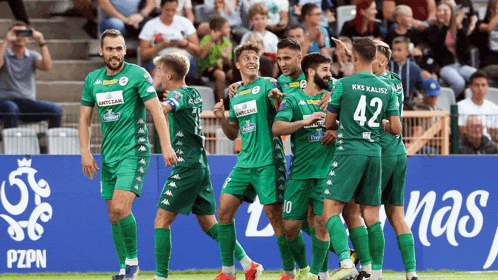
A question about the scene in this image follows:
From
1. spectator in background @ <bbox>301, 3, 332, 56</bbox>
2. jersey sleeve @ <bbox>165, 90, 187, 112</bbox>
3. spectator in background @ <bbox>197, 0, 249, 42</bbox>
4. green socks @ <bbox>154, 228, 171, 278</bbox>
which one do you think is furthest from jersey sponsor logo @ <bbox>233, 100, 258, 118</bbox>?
spectator in background @ <bbox>197, 0, 249, 42</bbox>

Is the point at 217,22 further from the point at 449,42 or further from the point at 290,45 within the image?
the point at 290,45

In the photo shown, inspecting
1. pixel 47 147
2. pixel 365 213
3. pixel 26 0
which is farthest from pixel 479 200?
pixel 26 0

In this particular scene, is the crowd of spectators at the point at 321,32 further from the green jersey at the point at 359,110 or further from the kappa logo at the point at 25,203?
the green jersey at the point at 359,110

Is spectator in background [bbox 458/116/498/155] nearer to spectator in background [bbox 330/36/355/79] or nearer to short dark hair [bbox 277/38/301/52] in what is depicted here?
spectator in background [bbox 330/36/355/79]

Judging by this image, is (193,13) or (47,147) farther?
(193,13)

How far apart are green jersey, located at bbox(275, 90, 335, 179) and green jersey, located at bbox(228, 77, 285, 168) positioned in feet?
0.82

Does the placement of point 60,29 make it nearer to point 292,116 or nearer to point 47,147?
point 47,147

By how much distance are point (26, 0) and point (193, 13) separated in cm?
337

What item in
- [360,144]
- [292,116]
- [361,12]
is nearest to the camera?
[360,144]

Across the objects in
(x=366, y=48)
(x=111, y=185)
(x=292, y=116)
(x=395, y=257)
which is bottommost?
(x=395, y=257)

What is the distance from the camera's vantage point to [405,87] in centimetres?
1185

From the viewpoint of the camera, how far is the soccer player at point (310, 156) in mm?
6867

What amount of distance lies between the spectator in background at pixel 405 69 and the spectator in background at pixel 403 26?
0.70 m

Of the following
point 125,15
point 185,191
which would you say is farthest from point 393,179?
point 125,15
